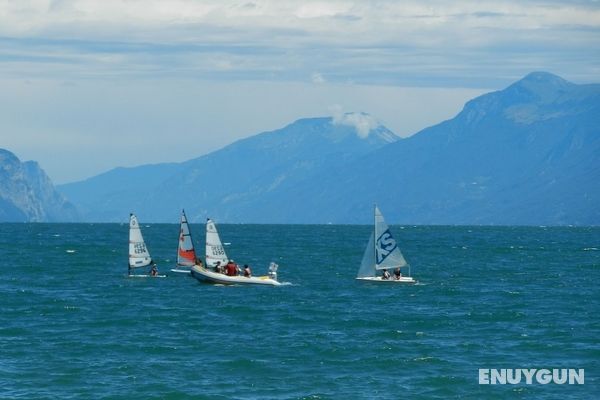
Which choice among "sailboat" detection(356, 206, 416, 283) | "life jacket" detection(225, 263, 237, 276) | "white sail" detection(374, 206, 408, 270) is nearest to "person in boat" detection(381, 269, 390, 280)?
"sailboat" detection(356, 206, 416, 283)

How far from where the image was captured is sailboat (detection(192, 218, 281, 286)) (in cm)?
10738

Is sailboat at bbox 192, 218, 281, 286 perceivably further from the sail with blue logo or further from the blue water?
the sail with blue logo

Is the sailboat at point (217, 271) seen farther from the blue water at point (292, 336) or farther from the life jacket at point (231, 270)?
the blue water at point (292, 336)

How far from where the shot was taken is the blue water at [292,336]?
188ft

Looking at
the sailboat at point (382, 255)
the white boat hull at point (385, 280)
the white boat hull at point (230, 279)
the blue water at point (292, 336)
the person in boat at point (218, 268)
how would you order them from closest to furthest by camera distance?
the blue water at point (292, 336), the white boat hull at point (230, 279), the person in boat at point (218, 268), the white boat hull at point (385, 280), the sailboat at point (382, 255)

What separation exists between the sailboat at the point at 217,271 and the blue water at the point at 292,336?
1487 mm

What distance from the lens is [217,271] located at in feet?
360

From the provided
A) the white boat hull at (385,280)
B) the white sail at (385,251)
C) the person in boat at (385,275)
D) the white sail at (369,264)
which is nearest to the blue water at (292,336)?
the white boat hull at (385,280)

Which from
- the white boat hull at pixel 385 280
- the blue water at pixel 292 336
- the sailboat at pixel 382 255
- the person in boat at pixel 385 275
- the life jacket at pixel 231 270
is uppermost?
the sailboat at pixel 382 255

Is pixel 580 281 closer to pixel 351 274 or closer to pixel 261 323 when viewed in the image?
pixel 351 274

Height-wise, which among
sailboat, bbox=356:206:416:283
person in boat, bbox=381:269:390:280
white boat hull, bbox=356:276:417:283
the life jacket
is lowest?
white boat hull, bbox=356:276:417:283

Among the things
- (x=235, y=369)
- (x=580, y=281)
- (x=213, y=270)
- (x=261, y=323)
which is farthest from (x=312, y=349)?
(x=580, y=281)

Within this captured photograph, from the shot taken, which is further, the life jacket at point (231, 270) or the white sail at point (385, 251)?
the white sail at point (385, 251)

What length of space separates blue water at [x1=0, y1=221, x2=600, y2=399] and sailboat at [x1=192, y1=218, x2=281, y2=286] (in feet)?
4.88
